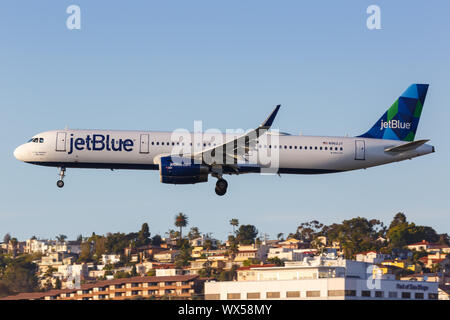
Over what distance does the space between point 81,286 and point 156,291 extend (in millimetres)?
8656

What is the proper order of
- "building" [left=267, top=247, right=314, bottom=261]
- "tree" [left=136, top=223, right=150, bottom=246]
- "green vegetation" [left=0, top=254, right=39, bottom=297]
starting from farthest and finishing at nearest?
"tree" [left=136, top=223, right=150, bottom=246] → "building" [left=267, top=247, right=314, bottom=261] → "green vegetation" [left=0, top=254, right=39, bottom=297]

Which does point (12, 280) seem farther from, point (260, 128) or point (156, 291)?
point (260, 128)

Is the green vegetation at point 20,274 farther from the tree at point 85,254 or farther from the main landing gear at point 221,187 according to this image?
the main landing gear at point 221,187

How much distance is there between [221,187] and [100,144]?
30.6 feet

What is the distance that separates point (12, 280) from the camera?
9100 centimetres

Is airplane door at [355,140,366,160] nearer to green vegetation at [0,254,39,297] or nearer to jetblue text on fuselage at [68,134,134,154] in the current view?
jetblue text on fuselage at [68,134,134,154]

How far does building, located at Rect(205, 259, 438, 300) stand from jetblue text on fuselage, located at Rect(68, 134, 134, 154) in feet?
50.1

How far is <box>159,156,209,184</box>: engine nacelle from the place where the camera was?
168 feet

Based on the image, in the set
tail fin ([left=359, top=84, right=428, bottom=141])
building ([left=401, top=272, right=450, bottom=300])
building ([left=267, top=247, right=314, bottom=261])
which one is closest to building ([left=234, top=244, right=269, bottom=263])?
building ([left=267, top=247, right=314, bottom=261])

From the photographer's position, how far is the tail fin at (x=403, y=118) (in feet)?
200

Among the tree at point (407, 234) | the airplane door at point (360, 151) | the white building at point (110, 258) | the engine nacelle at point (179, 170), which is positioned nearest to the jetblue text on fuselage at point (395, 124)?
the airplane door at point (360, 151)

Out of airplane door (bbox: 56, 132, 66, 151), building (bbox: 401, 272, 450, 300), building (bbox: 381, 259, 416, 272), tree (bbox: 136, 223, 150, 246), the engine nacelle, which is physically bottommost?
building (bbox: 401, 272, 450, 300)
